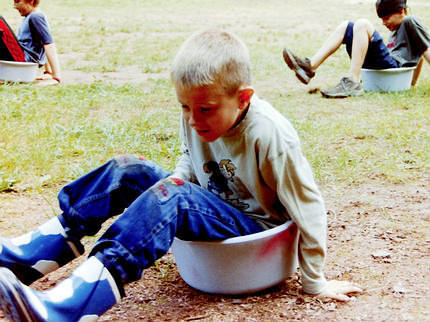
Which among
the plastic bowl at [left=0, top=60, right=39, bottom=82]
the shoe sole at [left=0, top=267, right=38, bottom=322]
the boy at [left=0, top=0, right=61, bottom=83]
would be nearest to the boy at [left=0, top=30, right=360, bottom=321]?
the shoe sole at [left=0, top=267, right=38, bottom=322]

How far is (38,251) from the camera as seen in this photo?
66.0 inches

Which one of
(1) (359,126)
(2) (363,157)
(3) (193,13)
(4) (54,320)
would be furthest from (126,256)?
(3) (193,13)

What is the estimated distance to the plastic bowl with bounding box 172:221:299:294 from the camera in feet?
5.30

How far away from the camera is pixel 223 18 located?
451 inches

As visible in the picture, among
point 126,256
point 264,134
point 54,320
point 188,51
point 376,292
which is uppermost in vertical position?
point 188,51

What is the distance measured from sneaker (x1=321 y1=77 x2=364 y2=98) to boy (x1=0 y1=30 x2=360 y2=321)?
9.93ft

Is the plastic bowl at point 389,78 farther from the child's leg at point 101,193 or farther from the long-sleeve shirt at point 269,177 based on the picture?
the child's leg at point 101,193

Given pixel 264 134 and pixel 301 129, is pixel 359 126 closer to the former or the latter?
pixel 301 129

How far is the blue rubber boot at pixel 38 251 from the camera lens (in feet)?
5.39

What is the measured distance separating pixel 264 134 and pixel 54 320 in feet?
2.55

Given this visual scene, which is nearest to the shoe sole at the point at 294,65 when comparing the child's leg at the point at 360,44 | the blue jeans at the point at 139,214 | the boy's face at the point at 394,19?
the child's leg at the point at 360,44

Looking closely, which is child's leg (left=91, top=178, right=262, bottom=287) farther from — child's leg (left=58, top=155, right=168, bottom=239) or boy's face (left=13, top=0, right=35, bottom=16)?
boy's face (left=13, top=0, right=35, bottom=16)


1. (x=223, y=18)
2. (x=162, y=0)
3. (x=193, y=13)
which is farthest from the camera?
(x=162, y=0)

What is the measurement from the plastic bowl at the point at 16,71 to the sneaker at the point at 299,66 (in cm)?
245
